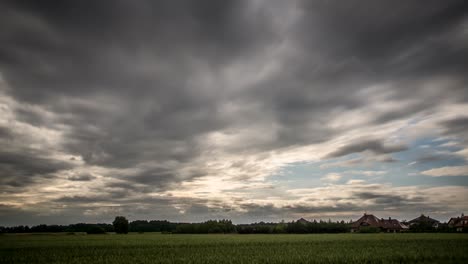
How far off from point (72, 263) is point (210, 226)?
110800mm

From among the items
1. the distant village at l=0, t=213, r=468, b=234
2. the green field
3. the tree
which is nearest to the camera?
the green field

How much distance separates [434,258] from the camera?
22.9 metres

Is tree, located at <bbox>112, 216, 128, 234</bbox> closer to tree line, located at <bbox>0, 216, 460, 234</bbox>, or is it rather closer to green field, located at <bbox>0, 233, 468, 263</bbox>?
tree line, located at <bbox>0, 216, 460, 234</bbox>

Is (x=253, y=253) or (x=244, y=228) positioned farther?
(x=244, y=228)

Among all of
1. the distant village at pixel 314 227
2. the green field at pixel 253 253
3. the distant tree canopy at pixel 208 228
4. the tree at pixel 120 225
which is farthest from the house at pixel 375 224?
the tree at pixel 120 225

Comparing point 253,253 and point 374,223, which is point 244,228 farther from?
point 253,253

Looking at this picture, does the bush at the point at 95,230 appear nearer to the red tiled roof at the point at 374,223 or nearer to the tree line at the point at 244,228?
the tree line at the point at 244,228

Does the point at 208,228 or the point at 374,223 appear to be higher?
the point at 374,223

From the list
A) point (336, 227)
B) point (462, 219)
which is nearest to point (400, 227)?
point (462, 219)

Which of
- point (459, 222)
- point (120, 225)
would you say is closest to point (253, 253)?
point (120, 225)

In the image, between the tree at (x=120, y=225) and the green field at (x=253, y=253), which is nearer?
the green field at (x=253, y=253)

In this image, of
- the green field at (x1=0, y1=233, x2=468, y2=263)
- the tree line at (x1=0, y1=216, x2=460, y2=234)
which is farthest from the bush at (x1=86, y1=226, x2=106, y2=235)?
the green field at (x1=0, y1=233, x2=468, y2=263)

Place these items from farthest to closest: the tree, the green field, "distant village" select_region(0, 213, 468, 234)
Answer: the tree < "distant village" select_region(0, 213, 468, 234) < the green field

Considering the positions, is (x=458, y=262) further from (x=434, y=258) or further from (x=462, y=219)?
(x=462, y=219)
